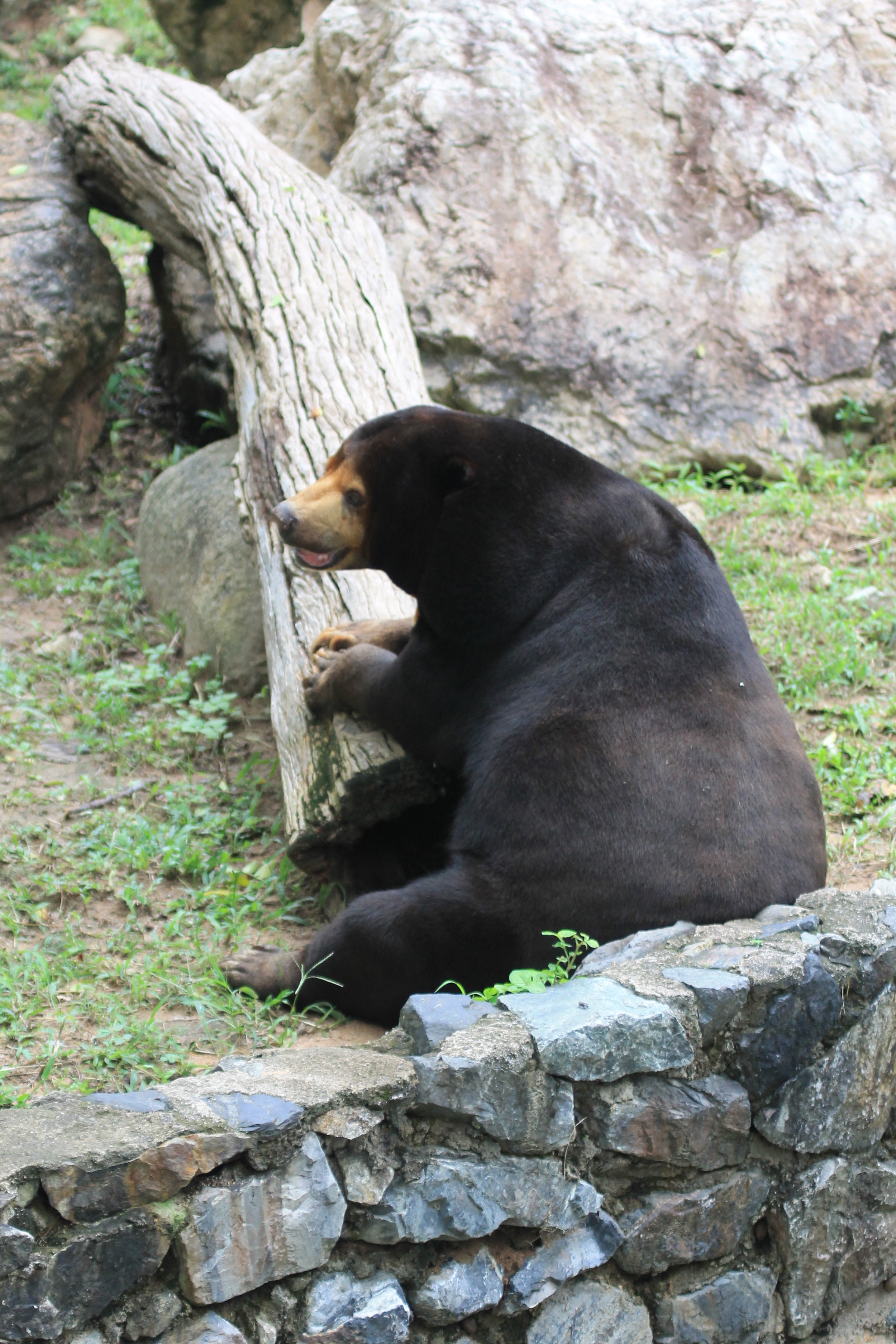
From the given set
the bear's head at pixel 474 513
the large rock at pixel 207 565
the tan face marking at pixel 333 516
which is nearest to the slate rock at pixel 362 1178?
the bear's head at pixel 474 513

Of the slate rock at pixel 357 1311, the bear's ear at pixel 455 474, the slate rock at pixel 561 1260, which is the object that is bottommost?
the slate rock at pixel 561 1260

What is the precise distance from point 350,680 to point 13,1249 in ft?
7.60

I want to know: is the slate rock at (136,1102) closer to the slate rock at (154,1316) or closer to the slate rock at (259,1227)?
the slate rock at (259,1227)

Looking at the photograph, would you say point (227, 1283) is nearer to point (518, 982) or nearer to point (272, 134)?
point (518, 982)

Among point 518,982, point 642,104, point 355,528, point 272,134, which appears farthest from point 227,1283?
point 272,134

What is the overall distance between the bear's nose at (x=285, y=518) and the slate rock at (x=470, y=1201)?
2.20 metres

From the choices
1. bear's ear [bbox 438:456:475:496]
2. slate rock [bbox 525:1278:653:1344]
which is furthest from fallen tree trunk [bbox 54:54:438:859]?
slate rock [bbox 525:1278:653:1344]

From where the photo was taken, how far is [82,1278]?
177 centimetres

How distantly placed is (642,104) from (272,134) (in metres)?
2.36

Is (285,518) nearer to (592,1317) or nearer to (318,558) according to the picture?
(318,558)

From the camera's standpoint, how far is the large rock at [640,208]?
21.9ft

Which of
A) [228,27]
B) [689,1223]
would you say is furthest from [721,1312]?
[228,27]

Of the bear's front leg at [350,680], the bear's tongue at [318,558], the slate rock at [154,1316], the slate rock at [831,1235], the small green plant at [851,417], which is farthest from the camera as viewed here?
the small green plant at [851,417]

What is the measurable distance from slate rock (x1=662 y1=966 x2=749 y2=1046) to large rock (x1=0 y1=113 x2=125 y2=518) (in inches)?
198
